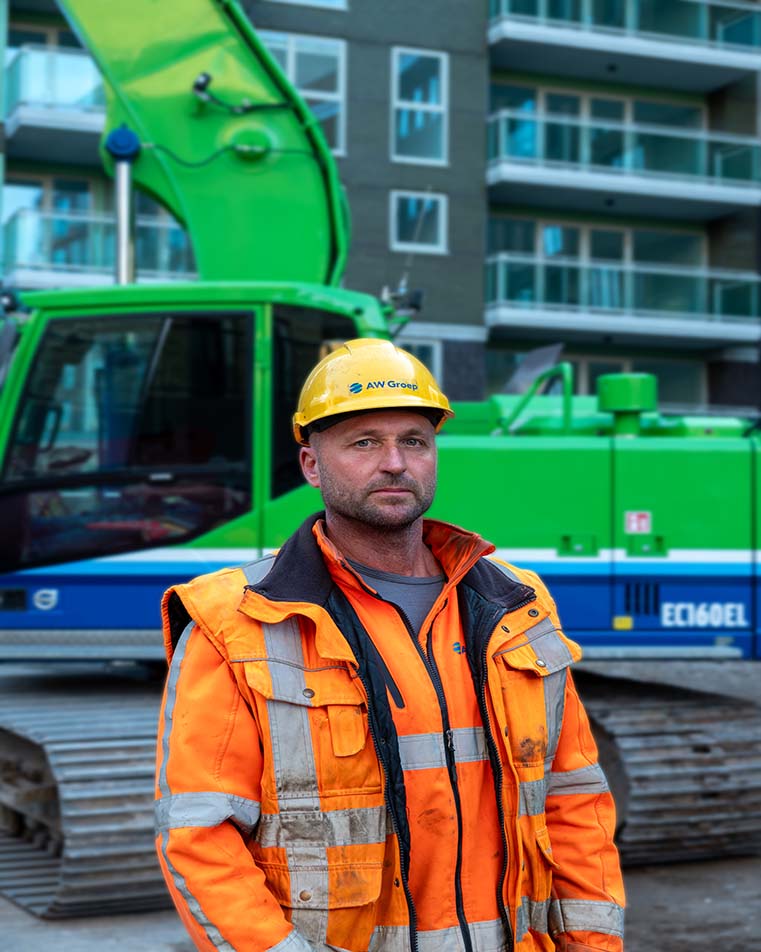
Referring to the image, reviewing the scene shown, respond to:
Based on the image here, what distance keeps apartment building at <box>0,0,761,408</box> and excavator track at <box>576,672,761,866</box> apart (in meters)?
16.3

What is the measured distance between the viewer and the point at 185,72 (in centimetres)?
723

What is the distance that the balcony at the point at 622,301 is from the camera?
2505 cm

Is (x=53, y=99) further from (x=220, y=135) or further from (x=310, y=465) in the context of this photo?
(x=310, y=465)

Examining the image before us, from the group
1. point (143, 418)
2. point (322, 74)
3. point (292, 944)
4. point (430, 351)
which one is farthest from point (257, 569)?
point (322, 74)

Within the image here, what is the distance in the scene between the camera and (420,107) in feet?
81.1

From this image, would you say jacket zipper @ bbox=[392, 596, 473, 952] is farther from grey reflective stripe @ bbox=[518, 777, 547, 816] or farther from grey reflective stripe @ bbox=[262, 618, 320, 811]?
grey reflective stripe @ bbox=[262, 618, 320, 811]

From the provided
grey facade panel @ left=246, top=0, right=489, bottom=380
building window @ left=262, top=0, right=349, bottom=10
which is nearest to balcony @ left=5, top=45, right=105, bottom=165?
grey facade panel @ left=246, top=0, right=489, bottom=380

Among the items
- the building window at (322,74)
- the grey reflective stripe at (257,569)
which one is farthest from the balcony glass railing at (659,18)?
the grey reflective stripe at (257,569)

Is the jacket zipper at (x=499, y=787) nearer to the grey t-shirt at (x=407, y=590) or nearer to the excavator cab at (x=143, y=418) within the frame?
the grey t-shirt at (x=407, y=590)

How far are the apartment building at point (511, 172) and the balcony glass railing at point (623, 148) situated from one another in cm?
4

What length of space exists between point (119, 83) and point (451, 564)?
527 centimetres

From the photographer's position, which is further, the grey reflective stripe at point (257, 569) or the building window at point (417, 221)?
the building window at point (417, 221)

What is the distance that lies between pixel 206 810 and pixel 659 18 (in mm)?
27188

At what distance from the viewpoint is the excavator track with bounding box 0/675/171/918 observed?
567 cm
